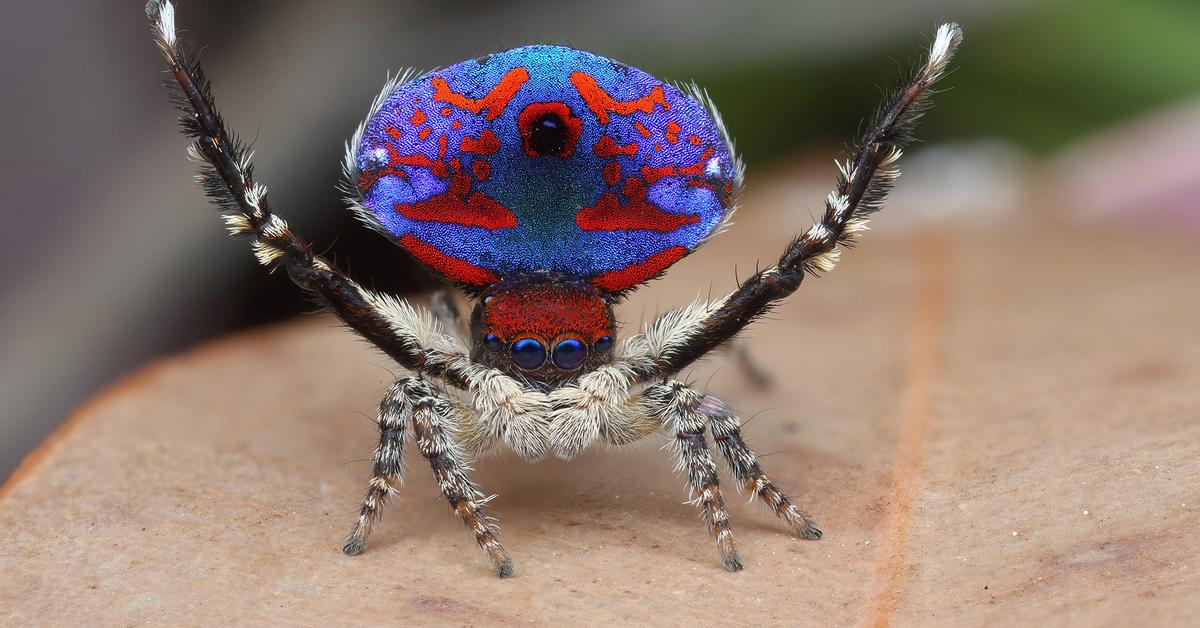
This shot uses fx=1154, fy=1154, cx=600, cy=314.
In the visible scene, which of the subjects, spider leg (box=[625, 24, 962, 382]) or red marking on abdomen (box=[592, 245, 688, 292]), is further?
red marking on abdomen (box=[592, 245, 688, 292])

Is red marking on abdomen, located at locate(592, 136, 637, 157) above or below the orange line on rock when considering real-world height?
above

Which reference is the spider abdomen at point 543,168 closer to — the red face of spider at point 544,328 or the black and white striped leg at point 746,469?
the red face of spider at point 544,328

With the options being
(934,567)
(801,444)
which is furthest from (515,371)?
(934,567)

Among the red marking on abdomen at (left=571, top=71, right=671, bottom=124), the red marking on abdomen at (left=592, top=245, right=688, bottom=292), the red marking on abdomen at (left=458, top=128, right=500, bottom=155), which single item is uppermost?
the red marking on abdomen at (left=571, top=71, right=671, bottom=124)

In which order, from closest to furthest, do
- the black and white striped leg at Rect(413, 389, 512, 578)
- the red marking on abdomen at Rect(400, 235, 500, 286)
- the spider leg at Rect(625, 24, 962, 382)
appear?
the black and white striped leg at Rect(413, 389, 512, 578), the spider leg at Rect(625, 24, 962, 382), the red marking on abdomen at Rect(400, 235, 500, 286)

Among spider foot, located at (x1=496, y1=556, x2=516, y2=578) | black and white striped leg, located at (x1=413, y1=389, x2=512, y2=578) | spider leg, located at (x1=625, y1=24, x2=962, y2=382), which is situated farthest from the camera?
spider leg, located at (x1=625, y1=24, x2=962, y2=382)

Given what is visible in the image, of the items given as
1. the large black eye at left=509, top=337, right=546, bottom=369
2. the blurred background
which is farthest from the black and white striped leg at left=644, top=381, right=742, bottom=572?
the blurred background

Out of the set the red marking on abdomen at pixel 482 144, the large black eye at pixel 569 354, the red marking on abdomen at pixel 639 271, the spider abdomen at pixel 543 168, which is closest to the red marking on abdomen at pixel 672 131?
the spider abdomen at pixel 543 168

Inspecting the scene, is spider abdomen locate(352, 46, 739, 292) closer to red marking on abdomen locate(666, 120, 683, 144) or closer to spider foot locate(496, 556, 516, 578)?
red marking on abdomen locate(666, 120, 683, 144)
